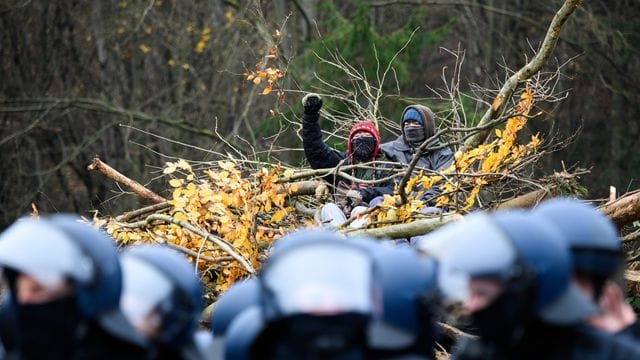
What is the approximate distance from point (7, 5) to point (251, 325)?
1692 cm

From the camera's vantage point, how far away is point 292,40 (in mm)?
18156

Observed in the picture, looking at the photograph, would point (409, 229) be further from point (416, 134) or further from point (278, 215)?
point (416, 134)

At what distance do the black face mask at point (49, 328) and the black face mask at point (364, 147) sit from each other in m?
5.95

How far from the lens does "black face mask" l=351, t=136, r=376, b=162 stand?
30.8 ft

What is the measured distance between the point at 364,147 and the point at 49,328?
6003 millimetres

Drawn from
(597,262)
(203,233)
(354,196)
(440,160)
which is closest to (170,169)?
(203,233)

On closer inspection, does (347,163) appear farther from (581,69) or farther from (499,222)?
(581,69)

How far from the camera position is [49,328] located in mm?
3539

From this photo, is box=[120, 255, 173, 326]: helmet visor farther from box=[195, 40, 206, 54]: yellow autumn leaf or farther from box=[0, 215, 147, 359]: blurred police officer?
box=[195, 40, 206, 54]: yellow autumn leaf

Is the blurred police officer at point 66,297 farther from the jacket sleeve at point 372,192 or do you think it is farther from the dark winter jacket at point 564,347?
the jacket sleeve at point 372,192

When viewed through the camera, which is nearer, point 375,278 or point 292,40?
point 375,278

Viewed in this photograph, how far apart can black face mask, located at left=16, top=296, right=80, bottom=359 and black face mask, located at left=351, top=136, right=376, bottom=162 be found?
595 cm

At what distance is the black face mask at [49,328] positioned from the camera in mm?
3531

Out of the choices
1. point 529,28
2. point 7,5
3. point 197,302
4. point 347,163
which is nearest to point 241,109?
point 7,5
